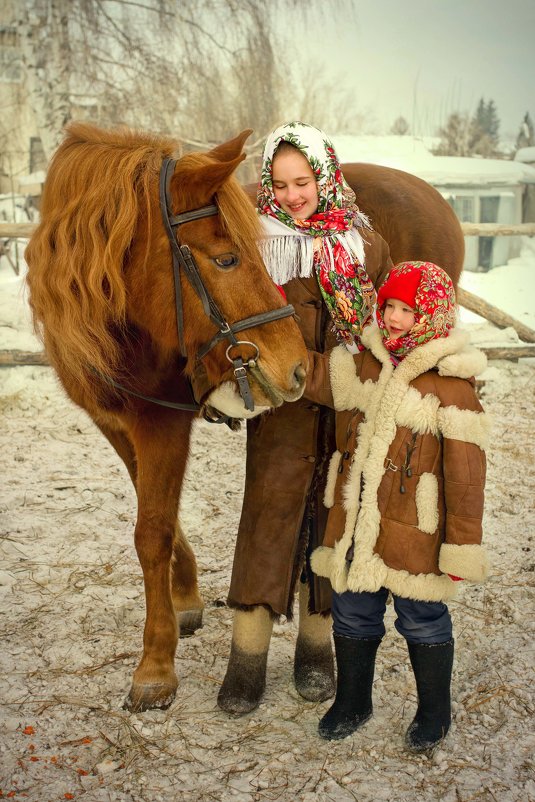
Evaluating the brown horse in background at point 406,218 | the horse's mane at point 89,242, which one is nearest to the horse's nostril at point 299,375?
the horse's mane at point 89,242

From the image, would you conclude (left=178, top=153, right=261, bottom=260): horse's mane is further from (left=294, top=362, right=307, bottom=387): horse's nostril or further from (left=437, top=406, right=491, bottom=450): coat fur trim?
(left=437, top=406, right=491, bottom=450): coat fur trim

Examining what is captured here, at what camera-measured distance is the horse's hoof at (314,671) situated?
2416 millimetres

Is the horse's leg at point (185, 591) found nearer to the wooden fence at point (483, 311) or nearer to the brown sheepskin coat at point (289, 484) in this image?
the brown sheepskin coat at point (289, 484)

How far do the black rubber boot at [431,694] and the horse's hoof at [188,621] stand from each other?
3.58 feet

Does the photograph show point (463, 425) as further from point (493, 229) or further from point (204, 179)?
point (493, 229)

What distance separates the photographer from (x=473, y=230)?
26.2 feet

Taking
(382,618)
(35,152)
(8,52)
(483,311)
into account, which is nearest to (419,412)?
(382,618)

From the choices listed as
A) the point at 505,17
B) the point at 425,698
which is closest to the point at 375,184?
the point at 425,698

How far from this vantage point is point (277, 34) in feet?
30.3

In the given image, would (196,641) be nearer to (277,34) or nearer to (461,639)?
(461,639)

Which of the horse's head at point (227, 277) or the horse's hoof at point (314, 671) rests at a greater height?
the horse's head at point (227, 277)

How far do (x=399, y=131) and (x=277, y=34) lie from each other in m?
7.18

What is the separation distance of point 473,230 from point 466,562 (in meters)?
6.80

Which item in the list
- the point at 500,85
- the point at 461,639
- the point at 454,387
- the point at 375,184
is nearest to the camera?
the point at 454,387
